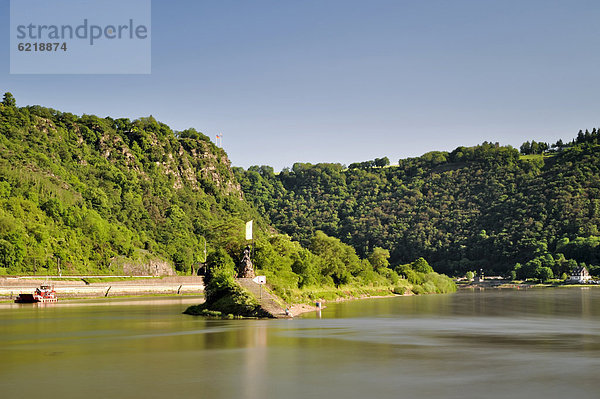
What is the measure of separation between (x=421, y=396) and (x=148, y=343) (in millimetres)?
18180

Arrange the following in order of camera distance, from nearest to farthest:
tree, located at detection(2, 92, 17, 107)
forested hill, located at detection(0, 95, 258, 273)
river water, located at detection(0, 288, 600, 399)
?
river water, located at detection(0, 288, 600, 399), forested hill, located at detection(0, 95, 258, 273), tree, located at detection(2, 92, 17, 107)

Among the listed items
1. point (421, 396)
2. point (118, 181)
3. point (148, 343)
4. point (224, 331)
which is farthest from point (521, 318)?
point (118, 181)

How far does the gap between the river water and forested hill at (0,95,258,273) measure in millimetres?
28569

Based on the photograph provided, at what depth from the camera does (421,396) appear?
20312mm

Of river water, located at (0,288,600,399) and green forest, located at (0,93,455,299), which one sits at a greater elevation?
green forest, located at (0,93,455,299)

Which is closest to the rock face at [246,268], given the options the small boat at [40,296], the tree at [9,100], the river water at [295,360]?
the river water at [295,360]

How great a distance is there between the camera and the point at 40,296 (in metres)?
75.4

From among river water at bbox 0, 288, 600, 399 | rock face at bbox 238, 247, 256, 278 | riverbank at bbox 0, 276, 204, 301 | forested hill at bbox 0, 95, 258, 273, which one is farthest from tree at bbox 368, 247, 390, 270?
river water at bbox 0, 288, 600, 399

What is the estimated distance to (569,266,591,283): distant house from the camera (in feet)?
579

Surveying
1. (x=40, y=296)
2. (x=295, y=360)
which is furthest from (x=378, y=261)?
(x=295, y=360)

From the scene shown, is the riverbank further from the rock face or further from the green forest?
the rock face

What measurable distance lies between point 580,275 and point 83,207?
437 ft

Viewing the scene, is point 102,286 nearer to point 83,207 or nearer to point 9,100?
point 83,207

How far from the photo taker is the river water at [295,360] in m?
21.4
